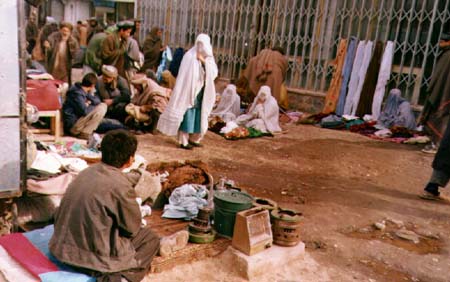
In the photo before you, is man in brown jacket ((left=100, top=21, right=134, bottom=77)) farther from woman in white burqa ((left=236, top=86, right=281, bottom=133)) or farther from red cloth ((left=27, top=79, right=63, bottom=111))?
woman in white burqa ((left=236, top=86, right=281, bottom=133))

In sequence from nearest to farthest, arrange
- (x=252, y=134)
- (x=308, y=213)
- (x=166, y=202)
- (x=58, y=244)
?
(x=58, y=244), (x=166, y=202), (x=308, y=213), (x=252, y=134)

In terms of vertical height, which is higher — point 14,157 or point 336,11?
point 336,11

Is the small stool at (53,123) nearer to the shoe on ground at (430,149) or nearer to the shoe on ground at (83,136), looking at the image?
the shoe on ground at (83,136)

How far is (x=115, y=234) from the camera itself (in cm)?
313

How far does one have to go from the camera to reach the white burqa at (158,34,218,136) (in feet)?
23.7

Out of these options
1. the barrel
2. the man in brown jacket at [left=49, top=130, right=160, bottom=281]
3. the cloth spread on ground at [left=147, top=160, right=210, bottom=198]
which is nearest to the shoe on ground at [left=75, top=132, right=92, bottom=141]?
the cloth spread on ground at [left=147, top=160, right=210, bottom=198]

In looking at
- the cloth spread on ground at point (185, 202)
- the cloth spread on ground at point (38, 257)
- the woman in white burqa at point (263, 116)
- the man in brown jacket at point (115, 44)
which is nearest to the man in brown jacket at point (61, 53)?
the man in brown jacket at point (115, 44)

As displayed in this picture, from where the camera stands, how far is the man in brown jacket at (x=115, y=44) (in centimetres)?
922

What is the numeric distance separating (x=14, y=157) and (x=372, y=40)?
9.01m

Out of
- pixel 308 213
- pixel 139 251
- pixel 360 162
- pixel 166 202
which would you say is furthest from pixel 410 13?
pixel 139 251

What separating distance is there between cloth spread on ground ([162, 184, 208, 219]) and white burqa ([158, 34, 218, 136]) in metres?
2.62

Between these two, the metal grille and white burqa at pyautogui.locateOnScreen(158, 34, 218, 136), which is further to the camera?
the metal grille

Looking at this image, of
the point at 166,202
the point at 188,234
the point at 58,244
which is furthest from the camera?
the point at 166,202

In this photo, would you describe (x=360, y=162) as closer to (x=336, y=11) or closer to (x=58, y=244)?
(x=336, y=11)
